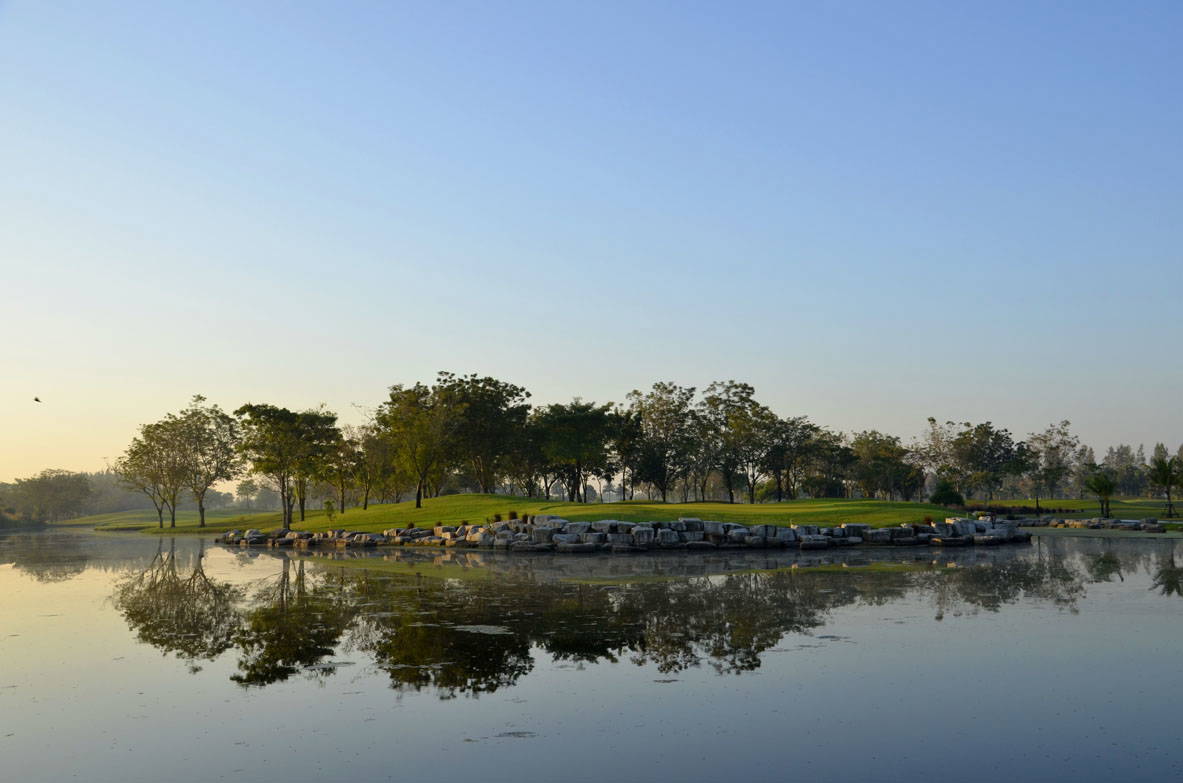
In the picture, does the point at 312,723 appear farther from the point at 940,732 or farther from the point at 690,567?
the point at 690,567

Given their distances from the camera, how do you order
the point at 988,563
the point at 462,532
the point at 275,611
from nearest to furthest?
1. the point at 275,611
2. the point at 988,563
3. the point at 462,532

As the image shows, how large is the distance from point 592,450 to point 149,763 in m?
85.5

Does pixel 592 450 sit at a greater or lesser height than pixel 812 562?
greater

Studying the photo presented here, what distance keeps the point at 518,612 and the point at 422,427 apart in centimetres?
6624

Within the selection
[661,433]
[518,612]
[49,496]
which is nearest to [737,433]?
[661,433]

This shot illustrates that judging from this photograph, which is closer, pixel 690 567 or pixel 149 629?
pixel 149 629

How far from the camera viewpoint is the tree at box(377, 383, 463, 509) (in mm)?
87500

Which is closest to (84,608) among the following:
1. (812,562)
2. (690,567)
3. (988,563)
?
(690,567)

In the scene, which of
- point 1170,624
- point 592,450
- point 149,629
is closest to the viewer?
point 1170,624

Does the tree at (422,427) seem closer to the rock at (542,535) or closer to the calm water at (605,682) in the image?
the rock at (542,535)

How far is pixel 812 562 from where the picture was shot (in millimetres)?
40000

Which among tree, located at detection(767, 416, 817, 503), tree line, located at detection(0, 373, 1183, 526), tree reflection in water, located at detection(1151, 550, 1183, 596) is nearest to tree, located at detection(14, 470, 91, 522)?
tree line, located at detection(0, 373, 1183, 526)

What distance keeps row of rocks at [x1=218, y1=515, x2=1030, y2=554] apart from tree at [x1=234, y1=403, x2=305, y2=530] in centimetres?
3755

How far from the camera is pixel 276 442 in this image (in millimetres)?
88875
